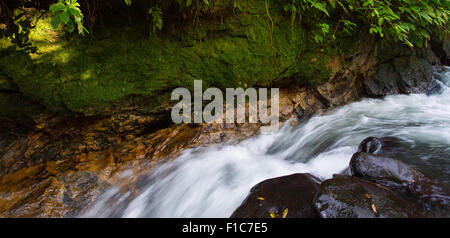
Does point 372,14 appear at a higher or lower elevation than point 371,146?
higher

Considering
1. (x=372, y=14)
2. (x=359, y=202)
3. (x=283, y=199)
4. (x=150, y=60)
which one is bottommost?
(x=283, y=199)

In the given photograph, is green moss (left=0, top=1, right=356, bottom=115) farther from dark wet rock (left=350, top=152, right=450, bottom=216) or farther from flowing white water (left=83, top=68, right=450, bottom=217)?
dark wet rock (left=350, top=152, right=450, bottom=216)

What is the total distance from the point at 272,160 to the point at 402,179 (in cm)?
165

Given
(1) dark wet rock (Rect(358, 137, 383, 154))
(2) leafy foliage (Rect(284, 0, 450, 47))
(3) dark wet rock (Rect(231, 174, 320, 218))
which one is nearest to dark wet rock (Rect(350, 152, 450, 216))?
(3) dark wet rock (Rect(231, 174, 320, 218))

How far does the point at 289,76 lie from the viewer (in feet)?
13.1

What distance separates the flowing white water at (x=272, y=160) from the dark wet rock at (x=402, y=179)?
268 mm

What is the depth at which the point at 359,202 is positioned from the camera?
1.66 m

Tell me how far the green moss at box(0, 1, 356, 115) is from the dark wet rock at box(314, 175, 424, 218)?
232cm

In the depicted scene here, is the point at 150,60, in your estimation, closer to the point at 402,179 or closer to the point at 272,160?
the point at 272,160

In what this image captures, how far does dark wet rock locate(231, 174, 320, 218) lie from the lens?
1857mm

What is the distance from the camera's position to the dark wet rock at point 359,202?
1.60 meters
